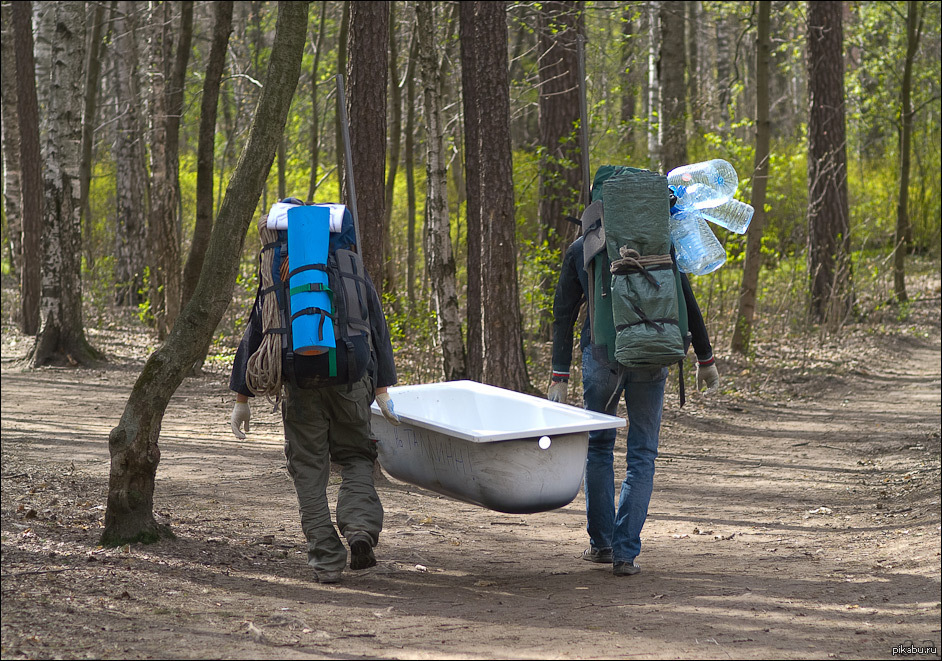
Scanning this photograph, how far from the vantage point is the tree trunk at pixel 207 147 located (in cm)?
1133

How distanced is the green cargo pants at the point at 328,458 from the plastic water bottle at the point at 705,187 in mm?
1904

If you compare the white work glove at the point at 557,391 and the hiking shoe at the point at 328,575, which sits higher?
the white work glove at the point at 557,391

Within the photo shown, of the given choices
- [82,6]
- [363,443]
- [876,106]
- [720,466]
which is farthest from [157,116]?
[876,106]

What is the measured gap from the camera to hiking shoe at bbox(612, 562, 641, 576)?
4.97 metres

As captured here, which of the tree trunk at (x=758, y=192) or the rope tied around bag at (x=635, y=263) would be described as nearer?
the rope tied around bag at (x=635, y=263)

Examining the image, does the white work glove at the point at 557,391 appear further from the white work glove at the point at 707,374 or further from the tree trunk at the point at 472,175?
the tree trunk at the point at 472,175

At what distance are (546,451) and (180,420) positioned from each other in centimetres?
620

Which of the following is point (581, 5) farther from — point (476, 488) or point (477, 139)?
point (476, 488)

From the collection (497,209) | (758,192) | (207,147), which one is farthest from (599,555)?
(207,147)

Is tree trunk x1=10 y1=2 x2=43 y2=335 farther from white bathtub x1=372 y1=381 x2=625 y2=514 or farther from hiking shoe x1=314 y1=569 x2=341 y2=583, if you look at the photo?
hiking shoe x1=314 y1=569 x2=341 y2=583

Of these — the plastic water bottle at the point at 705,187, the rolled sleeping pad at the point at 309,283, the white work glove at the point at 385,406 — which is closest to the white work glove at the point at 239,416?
the rolled sleeping pad at the point at 309,283

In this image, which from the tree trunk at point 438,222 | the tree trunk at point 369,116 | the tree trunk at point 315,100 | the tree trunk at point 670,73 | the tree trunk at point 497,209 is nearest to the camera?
the tree trunk at point 369,116

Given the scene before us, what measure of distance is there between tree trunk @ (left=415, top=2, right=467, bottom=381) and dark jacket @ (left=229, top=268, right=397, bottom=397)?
5.30 meters

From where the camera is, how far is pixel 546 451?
4.60 m
